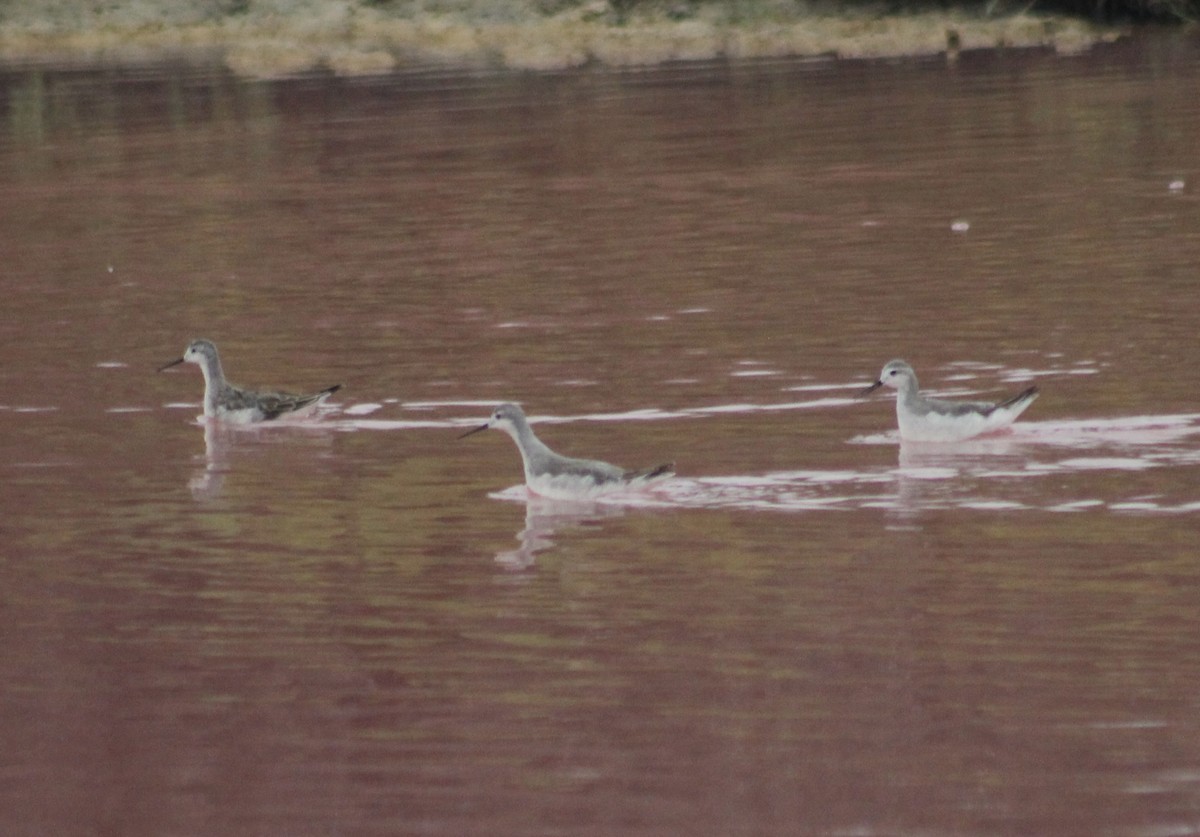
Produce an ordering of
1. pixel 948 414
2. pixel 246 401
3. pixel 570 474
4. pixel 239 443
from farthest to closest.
Answer: pixel 246 401 < pixel 239 443 < pixel 948 414 < pixel 570 474

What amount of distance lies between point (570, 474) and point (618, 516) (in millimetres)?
336

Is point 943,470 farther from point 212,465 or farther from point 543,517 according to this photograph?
point 212,465

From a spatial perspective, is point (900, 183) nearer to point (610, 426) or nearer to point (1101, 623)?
point (610, 426)

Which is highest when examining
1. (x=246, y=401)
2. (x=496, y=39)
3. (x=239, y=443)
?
(x=496, y=39)

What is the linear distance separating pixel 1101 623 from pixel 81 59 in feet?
133

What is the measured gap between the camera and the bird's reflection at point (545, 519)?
11953 mm

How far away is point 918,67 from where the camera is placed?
39.6 metres

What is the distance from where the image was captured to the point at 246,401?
15.6 m

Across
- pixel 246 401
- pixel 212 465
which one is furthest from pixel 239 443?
pixel 212 465

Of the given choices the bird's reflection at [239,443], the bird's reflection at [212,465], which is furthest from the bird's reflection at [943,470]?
the bird's reflection at [212,465]

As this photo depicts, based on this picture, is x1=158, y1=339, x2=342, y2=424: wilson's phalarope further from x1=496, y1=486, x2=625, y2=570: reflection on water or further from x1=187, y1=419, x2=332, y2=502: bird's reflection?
x1=496, y1=486, x2=625, y2=570: reflection on water

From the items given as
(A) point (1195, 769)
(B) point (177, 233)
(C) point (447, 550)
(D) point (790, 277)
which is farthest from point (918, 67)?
(A) point (1195, 769)

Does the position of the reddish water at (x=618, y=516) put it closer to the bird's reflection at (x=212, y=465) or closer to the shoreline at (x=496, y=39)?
the bird's reflection at (x=212, y=465)

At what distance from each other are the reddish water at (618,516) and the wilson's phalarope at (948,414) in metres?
0.12
